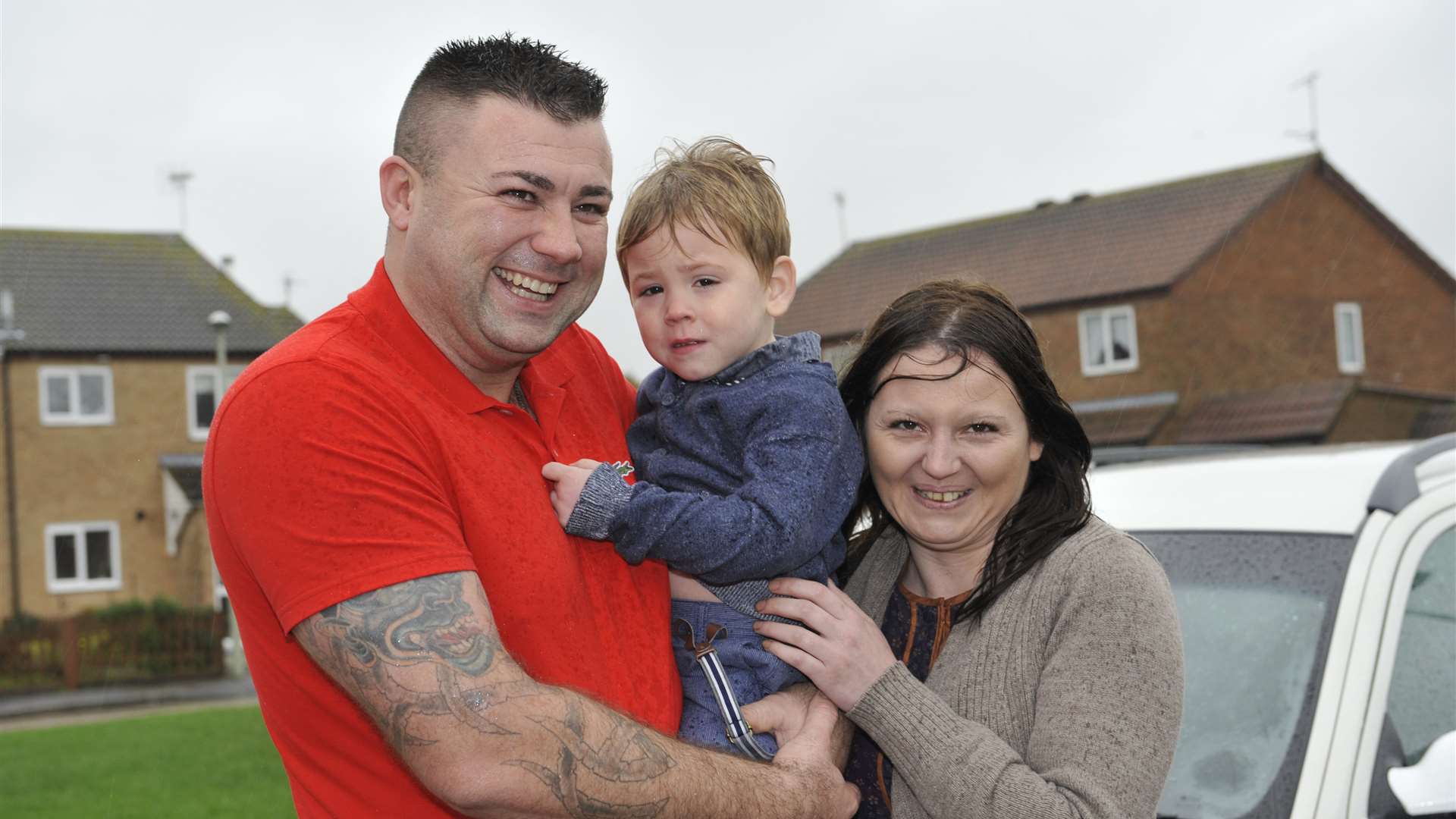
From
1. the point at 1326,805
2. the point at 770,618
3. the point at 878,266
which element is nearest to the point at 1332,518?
the point at 1326,805

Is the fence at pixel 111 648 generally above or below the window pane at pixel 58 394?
below

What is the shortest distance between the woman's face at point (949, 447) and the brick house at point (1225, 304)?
83.4 ft

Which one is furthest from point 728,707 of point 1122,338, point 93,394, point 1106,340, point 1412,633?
point 93,394

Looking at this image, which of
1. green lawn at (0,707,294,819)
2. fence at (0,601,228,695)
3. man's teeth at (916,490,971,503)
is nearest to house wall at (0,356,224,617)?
fence at (0,601,228,695)

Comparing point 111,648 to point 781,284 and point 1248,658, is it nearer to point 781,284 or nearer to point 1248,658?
point 781,284

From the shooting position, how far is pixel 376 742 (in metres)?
2.26

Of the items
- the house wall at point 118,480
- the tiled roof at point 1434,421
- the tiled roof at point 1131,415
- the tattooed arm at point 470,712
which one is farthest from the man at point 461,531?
the house wall at point 118,480

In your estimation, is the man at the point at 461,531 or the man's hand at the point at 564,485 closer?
the man at the point at 461,531

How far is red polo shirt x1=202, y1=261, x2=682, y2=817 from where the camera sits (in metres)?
2.09

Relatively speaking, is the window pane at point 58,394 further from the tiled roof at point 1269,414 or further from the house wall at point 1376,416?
the house wall at point 1376,416

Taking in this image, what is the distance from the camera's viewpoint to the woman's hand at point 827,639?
2637 mm

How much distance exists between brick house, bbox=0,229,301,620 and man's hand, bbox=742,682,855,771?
32.5 m

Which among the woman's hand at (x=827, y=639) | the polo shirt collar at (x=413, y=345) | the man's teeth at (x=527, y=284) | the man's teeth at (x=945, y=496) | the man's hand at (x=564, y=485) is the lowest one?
the woman's hand at (x=827, y=639)

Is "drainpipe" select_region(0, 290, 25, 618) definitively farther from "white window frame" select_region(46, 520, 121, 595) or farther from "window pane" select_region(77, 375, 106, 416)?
"window pane" select_region(77, 375, 106, 416)
